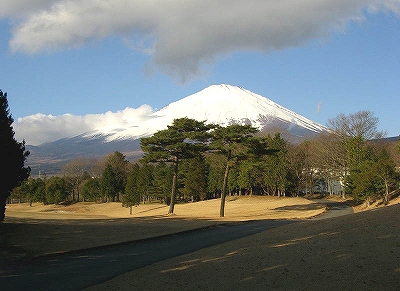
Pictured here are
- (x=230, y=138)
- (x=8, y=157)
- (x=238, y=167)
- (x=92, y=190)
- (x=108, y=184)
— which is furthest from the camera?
(x=92, y=190)

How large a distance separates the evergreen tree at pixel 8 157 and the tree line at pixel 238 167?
1790cm

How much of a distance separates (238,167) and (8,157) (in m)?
45.6

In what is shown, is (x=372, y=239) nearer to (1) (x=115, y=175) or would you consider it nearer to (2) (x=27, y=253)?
(2) (x=27, y=253)

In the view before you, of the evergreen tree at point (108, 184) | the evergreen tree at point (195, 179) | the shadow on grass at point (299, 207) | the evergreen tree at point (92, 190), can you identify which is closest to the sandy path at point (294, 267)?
the shadow on grass at point (299, 207)

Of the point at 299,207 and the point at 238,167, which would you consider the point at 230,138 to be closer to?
the point at 299,207

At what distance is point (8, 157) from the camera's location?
16.0 metres

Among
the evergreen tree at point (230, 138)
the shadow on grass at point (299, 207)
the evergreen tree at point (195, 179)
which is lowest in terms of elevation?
the shadow on grass at point (299, 207)

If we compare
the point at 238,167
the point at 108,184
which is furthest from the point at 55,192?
the point at 238,167

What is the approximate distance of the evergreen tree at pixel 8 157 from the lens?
1580cm

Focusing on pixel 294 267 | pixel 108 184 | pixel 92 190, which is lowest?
pixel 294 267

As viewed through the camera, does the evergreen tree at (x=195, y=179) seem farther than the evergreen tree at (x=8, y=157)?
Yes

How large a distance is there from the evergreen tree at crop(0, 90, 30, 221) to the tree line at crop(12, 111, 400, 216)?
17.9 metres

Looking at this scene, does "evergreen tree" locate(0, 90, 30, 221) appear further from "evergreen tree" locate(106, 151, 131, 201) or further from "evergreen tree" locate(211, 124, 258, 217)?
"evergreen tree" locate(106, 151, 131, 201)

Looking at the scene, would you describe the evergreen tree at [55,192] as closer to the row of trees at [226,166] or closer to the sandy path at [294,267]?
the row of trees at [226,166]
